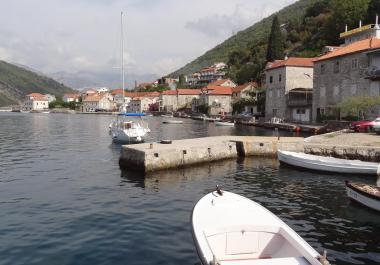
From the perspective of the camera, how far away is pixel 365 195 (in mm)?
17297

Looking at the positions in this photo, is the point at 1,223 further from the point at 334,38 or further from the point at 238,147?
the point at 334,38

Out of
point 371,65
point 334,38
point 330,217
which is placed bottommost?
point 330,217

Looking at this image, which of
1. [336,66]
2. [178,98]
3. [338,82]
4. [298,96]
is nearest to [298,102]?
[298,96]

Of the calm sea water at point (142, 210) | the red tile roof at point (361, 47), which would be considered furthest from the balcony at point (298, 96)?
the calm sea water at point (142, 210)

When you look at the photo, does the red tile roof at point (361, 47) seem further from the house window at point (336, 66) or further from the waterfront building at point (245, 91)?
the waterfront building at point (245, 91)

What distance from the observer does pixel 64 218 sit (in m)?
16.1

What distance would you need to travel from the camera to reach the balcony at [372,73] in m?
49.1

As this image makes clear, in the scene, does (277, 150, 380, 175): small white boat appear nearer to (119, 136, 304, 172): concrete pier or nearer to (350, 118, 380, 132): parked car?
(119, 136, 304, 172): concrete pier

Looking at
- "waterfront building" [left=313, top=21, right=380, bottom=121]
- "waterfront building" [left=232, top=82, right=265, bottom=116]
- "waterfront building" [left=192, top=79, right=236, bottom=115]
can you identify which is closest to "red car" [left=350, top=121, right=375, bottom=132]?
"waterfront building" [left=313, top=21, right=380, bottom=121]

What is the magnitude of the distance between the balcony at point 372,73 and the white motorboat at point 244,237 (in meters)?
43.5

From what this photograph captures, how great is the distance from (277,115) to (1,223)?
65136 millimetres

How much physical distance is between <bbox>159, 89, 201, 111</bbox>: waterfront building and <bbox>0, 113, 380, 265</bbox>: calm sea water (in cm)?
12555

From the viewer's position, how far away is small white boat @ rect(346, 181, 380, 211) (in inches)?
663

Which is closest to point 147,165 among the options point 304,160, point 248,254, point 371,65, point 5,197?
point 5,197
